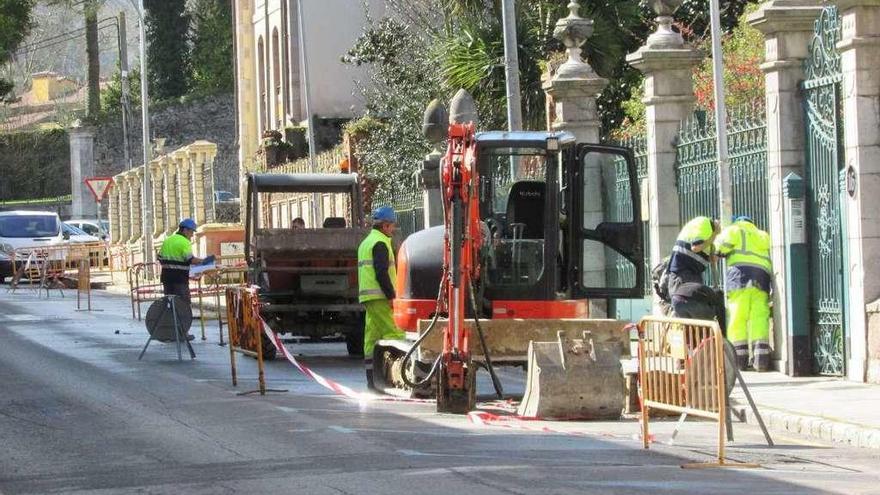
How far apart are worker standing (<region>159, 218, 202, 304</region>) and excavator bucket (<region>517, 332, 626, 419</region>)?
1024cm

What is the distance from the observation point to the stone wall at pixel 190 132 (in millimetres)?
80438

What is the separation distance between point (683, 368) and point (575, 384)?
2151 mm

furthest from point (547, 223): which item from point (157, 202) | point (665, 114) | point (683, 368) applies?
point (157, 202)

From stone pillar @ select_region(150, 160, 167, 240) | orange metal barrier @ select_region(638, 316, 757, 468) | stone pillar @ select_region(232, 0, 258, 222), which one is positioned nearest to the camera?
orange metal barrier @ select_region(638, 316, 757, 468)

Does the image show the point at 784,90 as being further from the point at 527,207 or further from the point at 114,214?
the point at 114,214

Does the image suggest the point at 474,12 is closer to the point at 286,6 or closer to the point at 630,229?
the point at 630,229

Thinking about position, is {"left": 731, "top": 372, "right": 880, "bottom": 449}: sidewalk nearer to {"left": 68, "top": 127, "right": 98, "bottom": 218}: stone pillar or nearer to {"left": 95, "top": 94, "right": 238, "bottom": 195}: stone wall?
{"left": 68, "top": 127, "right": 98, "bottom": 218}: stone pillar

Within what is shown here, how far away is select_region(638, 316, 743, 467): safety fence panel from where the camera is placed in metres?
12.3

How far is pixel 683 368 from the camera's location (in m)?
12.8

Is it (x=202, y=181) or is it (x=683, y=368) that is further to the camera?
(x=202, y=181)

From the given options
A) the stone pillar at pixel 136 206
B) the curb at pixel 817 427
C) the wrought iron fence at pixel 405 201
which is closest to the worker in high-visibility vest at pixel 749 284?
the curb at pixel 817 427

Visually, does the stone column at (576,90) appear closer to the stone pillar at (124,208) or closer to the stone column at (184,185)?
the stone column at (184,185)

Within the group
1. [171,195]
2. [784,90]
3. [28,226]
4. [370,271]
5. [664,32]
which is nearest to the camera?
[370,271]

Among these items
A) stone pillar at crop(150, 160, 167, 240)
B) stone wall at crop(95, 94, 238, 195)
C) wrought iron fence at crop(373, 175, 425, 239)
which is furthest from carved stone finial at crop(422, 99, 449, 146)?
stone wall at crop(95, 94, 238, 195)
